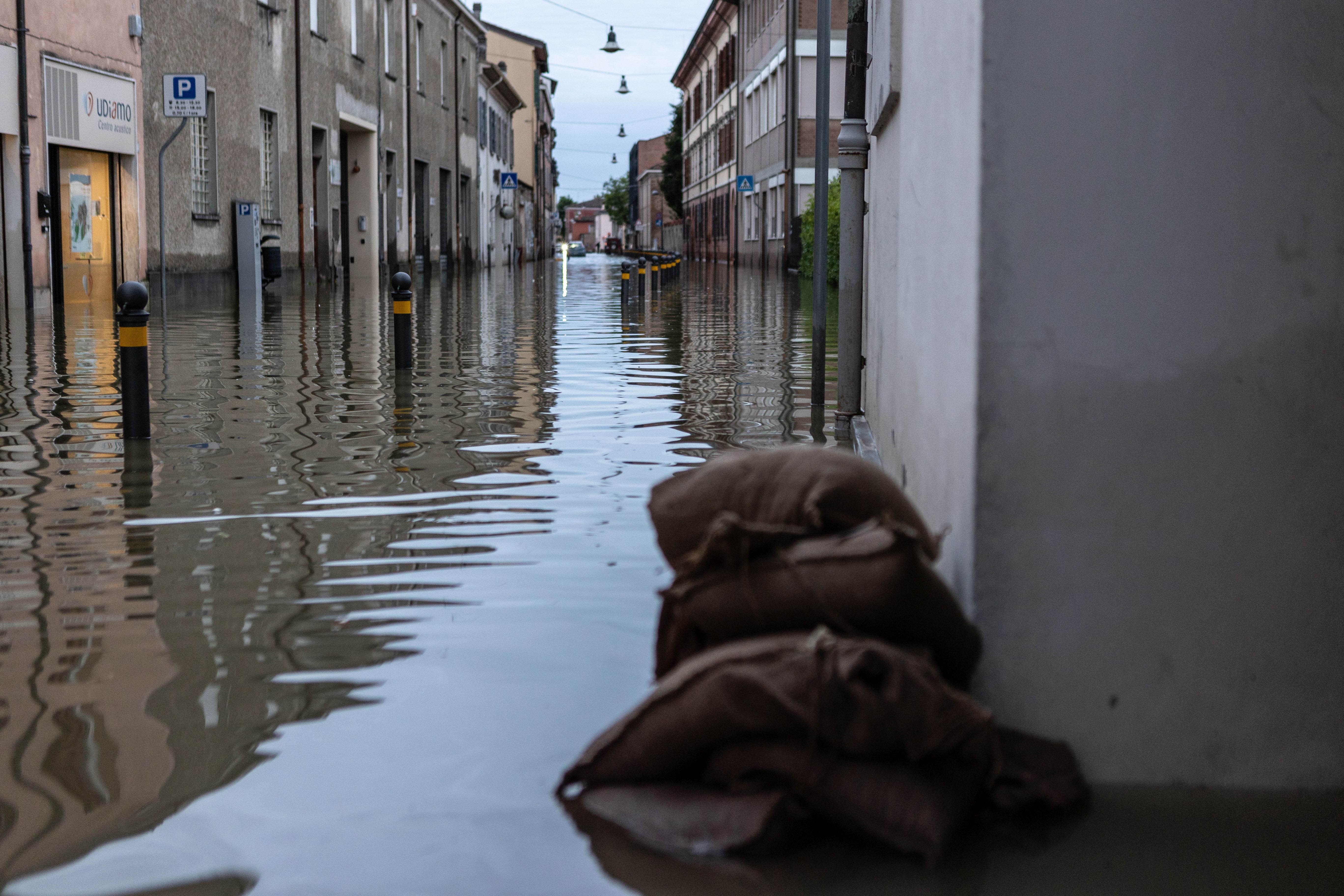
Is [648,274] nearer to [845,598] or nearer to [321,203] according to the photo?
[321,203]

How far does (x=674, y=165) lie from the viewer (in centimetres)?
8181

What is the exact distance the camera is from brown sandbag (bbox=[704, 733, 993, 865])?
246 cm

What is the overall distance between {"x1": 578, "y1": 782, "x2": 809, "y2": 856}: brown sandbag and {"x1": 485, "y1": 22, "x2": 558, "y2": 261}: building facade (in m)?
55.5

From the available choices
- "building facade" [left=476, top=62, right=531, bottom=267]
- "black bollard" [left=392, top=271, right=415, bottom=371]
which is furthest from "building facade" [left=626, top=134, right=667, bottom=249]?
"black bollard" [left=392, top=271, right=415, bottom=371]

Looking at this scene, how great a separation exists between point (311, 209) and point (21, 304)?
11.0 m

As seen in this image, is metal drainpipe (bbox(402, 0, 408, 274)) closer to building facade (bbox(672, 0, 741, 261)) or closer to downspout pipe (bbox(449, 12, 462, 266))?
downspout pipe (bbox(449, 12, 462, 266))

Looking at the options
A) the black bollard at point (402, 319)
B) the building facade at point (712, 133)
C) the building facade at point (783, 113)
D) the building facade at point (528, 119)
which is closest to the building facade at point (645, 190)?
the building facade at point (528, 119)

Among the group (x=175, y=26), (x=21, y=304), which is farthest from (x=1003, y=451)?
(x=175, y=26)

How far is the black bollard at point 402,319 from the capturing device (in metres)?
9.54

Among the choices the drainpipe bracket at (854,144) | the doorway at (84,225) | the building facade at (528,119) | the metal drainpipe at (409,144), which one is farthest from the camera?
the building facade at (528,119)

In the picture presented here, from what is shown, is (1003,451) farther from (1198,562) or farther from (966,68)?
(966,68)

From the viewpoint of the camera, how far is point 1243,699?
2748 millimetres

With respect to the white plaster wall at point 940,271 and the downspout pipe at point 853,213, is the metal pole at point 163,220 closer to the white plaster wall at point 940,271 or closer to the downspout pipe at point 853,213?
the downspout pipe at point 853,213

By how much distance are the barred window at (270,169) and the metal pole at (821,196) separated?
59.2 ft
